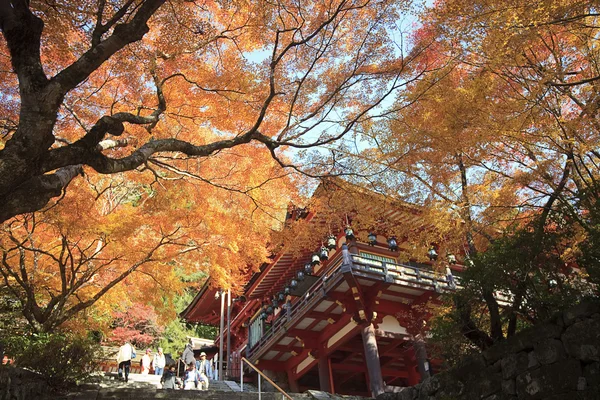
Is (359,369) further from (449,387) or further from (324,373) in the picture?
(449,387)

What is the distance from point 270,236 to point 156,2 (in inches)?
381

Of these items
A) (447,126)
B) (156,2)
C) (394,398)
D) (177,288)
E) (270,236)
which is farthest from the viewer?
(270,236)

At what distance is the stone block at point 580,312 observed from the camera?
605 centimetres

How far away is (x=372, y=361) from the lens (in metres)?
13.5

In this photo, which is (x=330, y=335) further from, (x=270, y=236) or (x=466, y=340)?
(x=466, y=340)

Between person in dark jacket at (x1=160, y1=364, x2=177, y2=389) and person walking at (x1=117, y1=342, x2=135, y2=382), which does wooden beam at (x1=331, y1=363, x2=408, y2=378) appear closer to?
person in dark jacket at (x1=160, y1=364, x2=177, y2=389)

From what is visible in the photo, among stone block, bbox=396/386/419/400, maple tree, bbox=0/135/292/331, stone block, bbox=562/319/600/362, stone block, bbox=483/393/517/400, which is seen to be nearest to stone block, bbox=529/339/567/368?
stone block, bbox=562/319/600/362

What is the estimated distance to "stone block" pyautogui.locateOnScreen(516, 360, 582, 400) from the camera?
6.00 metres

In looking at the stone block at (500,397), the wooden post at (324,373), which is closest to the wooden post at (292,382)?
the wooden post at (324,373)

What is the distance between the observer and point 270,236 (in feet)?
48.2

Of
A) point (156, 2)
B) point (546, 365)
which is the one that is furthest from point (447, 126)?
point (156, 2)

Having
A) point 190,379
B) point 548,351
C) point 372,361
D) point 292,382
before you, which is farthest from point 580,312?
point 292,382

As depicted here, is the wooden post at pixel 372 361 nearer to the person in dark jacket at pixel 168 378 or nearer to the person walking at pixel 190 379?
the person walking at pixel 190 379

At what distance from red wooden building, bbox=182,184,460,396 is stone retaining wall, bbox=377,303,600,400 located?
480 cm
